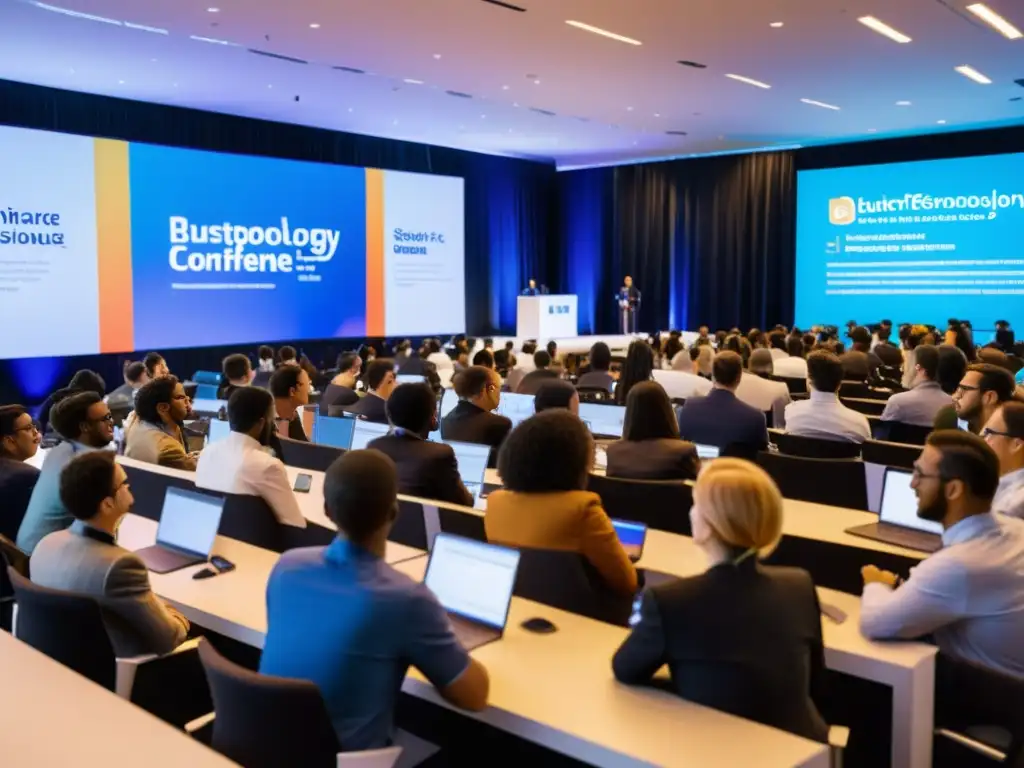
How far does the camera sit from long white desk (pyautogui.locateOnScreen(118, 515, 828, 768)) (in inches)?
77.0

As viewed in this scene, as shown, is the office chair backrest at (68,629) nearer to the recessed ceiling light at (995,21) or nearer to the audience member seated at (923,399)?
the audience member seated at (923,399)

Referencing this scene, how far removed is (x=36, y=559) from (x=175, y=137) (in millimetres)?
11900

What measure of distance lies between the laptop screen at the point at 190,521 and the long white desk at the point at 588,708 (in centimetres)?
52

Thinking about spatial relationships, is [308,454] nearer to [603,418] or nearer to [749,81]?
[603,418]

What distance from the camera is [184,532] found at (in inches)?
139

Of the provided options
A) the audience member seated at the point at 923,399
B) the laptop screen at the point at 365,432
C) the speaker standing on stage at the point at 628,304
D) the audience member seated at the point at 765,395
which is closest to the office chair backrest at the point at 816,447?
the audience member seated at the point at 923,399

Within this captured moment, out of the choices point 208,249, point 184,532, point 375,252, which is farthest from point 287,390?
point 375,252

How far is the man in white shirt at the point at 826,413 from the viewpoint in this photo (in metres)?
5.39

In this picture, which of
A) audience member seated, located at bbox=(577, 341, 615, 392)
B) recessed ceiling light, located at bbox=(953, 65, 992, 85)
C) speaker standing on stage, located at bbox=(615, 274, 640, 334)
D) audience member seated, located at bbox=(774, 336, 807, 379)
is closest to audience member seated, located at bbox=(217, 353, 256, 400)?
audience member seated, located at bbox=(577, 341, 615, 392)

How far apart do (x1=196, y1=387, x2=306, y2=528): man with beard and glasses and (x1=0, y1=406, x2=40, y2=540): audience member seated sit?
66cm

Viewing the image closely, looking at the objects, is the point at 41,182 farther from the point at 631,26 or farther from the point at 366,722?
the point at 366,722

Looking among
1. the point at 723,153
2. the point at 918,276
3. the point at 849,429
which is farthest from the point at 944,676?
the point at 723,153

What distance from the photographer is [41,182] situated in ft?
37.5

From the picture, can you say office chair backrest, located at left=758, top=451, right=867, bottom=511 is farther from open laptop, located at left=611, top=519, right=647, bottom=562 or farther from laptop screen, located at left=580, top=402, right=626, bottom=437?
open laptop, located at left=611, top=519, right=647, bottom=562
